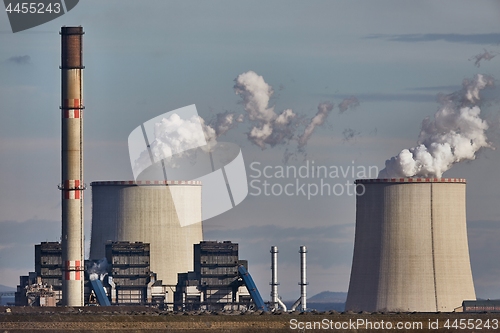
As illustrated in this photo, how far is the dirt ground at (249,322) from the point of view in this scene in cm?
5075

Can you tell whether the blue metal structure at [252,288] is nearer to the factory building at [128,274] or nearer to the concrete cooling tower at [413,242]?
the factory building at [128,274]

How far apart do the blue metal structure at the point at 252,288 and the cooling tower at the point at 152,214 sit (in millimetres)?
3187

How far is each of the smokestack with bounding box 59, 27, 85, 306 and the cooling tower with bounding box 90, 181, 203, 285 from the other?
9070mm

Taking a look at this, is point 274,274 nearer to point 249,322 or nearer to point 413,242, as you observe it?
point 413,242

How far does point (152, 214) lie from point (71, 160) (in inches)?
415

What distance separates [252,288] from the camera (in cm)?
7406

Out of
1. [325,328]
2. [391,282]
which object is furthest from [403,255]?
[325,328]

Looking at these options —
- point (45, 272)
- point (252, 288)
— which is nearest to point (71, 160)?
point (45, 272)

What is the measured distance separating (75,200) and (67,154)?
220cm

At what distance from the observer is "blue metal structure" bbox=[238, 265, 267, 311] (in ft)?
237

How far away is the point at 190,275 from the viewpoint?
243 feet

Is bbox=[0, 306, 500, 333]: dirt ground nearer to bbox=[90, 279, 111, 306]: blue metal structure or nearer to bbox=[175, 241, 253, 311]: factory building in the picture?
bbox=[90, 279, 111, 306]: blue metal structure

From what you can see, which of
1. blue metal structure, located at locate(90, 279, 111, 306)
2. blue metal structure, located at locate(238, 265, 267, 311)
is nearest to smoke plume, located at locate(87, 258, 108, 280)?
blue metal structure, located at locate(90, 279, 111, 306)

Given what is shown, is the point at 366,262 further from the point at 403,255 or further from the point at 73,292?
the point at 73,292
